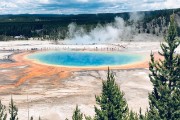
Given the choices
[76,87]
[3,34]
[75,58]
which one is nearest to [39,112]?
[76,87]

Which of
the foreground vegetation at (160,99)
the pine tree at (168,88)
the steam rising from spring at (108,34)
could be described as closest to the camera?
the foreground vegetation at (160,99)

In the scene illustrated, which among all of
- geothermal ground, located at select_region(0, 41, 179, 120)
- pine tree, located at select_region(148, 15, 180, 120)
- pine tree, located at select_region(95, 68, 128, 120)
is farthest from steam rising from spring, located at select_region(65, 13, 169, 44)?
pine tree, located at select_region(95, 68, 128, 120)

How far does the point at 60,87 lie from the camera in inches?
1702

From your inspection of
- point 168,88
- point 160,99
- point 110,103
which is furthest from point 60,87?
point 110,103

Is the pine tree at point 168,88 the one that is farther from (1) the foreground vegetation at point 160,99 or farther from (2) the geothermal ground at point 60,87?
(2) the geothermal ground at point 60,87

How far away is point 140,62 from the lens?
6397cm

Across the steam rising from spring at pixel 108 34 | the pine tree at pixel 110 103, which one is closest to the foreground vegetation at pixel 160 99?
the pine tree at pixel 110 103

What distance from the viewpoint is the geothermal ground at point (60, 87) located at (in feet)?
114

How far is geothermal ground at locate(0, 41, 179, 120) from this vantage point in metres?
34.7

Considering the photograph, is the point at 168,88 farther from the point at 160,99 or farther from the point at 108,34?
the point at 108,34

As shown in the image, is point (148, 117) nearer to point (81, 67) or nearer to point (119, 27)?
point (81, 67)

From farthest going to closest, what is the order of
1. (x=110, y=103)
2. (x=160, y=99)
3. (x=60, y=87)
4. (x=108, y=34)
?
(x=108, y=34), (x=60, y=87), (x=160, y=99), (x=110, y=103)

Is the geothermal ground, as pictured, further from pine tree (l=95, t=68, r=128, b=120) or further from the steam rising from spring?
the steam rising from spring

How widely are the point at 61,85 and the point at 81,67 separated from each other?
14888 millimetres
